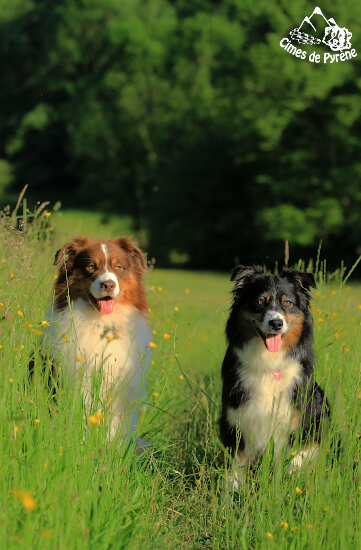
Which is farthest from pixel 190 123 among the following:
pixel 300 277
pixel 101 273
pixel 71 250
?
pixel 300 277

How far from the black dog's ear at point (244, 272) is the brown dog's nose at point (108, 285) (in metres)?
0.88

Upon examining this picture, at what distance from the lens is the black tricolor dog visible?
409 centimetres

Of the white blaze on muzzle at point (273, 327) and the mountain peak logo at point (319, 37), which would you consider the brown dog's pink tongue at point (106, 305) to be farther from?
the mountain peak logo at point (319, 37)

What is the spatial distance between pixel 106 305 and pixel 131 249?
0.58 metres

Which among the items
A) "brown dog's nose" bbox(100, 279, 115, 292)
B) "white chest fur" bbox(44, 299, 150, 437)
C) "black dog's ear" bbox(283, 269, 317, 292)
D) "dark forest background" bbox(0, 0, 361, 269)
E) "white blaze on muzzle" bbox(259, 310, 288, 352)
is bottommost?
"white chest fur" bbox(44, 299, 150, 437)

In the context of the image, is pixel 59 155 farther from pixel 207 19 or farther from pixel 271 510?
pixel 271 510

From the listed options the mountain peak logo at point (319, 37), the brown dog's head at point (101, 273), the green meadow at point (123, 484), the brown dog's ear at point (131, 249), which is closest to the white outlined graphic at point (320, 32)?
the mountain peak logo at point (319, 37)

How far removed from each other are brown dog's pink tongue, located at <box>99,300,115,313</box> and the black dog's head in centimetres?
90

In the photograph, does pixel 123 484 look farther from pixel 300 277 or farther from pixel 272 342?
pixel 300 277

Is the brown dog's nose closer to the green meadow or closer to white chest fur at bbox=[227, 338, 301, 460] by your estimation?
the green meadow

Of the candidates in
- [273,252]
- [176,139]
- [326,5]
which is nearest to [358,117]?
[326,5]

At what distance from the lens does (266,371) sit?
165 inches

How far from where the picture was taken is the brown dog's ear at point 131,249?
4.87 metres

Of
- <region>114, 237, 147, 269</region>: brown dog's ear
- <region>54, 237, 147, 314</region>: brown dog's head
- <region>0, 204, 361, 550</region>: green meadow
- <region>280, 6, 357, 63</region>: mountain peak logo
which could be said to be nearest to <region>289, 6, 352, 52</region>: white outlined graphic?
<region>280, 6, 357, 63</region>: mountain peak logo
